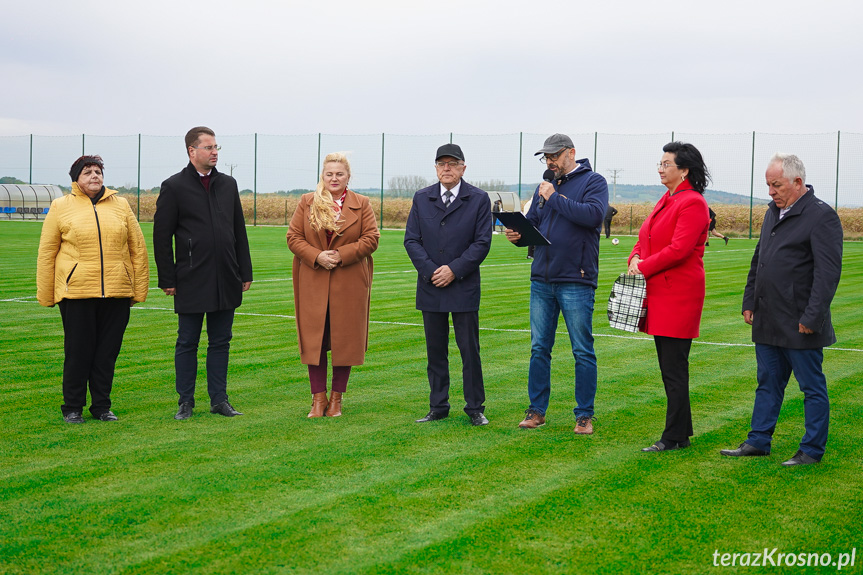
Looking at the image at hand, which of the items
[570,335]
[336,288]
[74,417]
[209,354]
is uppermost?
[336,288]

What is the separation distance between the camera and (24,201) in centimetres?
4369

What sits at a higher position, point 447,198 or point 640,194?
point 640,194

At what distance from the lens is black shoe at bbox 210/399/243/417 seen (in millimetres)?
6406

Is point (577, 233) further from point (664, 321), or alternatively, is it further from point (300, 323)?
point (300, 323)

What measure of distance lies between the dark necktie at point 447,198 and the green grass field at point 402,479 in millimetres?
1475

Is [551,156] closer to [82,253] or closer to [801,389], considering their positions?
[801,389]

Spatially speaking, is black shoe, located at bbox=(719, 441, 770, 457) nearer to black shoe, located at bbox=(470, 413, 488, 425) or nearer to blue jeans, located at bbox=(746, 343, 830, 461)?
blue jeans, located at bbox=(746, 343, 830, 461)

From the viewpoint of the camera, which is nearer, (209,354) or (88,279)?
(88,279)

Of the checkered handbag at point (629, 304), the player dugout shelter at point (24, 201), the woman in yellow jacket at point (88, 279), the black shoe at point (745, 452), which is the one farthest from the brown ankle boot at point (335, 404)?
the player dugout shelter at point (24, 201)

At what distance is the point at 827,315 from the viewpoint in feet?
16.7

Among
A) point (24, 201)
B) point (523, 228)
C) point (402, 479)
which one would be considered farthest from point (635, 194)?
point (402, 479)

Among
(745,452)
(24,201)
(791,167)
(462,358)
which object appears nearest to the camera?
(791,167)

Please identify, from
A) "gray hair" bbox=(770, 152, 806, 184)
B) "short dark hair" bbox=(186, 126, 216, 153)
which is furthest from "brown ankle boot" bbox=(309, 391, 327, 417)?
"gray hair" bbox=(770, 152, 806, 184)

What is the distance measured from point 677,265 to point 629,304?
366 millimetres
